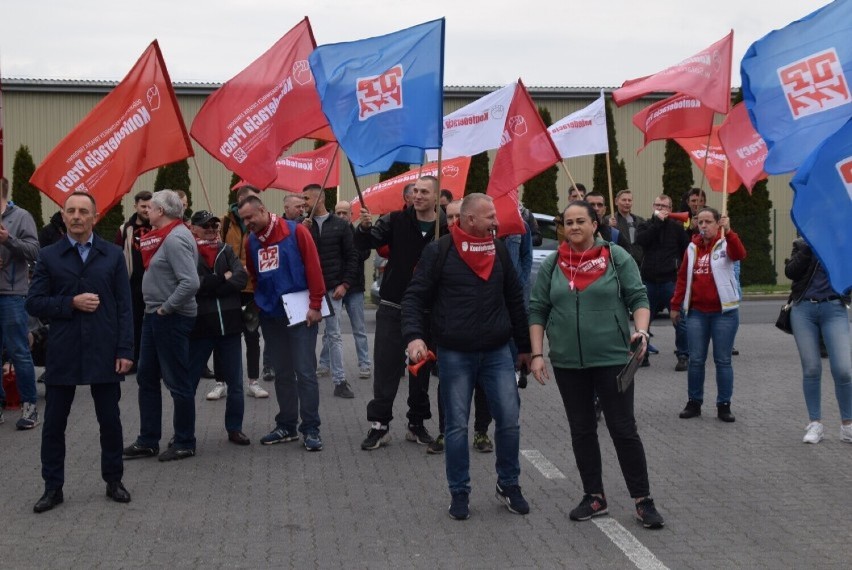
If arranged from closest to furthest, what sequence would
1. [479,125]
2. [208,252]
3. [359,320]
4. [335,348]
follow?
[208,252] → [335,348] → [479,125] → [359,320]

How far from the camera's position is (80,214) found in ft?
23.3

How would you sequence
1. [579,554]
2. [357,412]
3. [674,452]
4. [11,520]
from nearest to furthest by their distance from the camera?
[579,554] < [11,520] < [674,452] < [357,412]

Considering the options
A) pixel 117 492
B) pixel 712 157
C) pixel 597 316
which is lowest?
pixel 117 492

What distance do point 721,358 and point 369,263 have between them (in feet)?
80.5

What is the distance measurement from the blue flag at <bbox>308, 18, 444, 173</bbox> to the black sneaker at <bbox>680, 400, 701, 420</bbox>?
10.8 feet

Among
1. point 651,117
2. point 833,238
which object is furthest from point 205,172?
point 833,238

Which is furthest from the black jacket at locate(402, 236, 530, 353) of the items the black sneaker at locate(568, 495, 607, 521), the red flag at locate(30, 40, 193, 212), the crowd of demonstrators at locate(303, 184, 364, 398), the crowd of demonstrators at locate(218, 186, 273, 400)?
the crowd of demonstrators at locate(303, 184, 364, 398)

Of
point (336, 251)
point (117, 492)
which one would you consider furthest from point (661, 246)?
point (117, 492)

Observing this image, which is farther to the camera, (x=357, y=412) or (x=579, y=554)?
(x=357, y=412)

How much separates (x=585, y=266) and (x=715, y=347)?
348cm

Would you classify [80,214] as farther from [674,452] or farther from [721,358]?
[721,358]

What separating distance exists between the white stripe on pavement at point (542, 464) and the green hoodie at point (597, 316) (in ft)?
4.21

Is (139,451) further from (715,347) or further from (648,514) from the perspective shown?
(715,347)

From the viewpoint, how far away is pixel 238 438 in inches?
357
